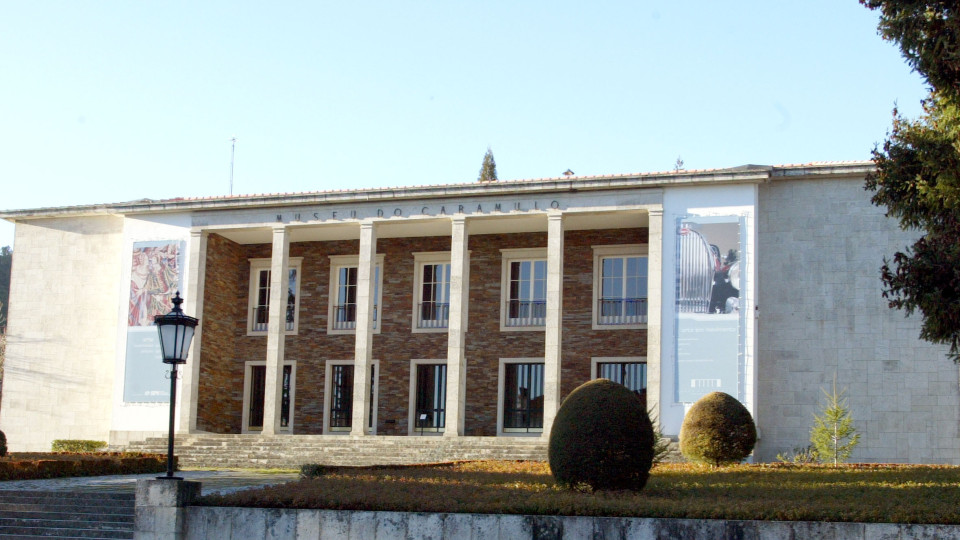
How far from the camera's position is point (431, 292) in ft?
115

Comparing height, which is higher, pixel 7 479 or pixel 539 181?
pixel 539 181

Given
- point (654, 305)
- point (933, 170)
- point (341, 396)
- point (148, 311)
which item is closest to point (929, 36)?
point (933, 170)

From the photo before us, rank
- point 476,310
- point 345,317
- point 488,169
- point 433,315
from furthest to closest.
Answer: point 488,169
point 345,317
point 433,315
point 476,310

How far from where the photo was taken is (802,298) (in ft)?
95.9

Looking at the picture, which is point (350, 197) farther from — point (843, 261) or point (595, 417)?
point (595, 417)

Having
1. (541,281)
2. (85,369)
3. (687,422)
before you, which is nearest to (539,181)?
(541,281)

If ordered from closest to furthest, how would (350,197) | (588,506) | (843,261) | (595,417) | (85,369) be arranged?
(588,506), (595,417), (843,261), (350,197), (85,369)

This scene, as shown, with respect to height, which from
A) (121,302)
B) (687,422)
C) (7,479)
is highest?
(121,302)

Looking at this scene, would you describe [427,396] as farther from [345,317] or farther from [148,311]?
[148,311]

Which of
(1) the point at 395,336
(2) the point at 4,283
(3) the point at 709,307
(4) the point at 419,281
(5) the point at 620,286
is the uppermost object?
(2) the point at 4,283

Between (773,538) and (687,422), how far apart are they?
30.5 ft

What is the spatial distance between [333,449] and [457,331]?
4.63 metres

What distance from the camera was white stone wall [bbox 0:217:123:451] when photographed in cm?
3481

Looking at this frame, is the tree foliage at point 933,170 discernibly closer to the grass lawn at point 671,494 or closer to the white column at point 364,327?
the grass lawn at point 671,494
